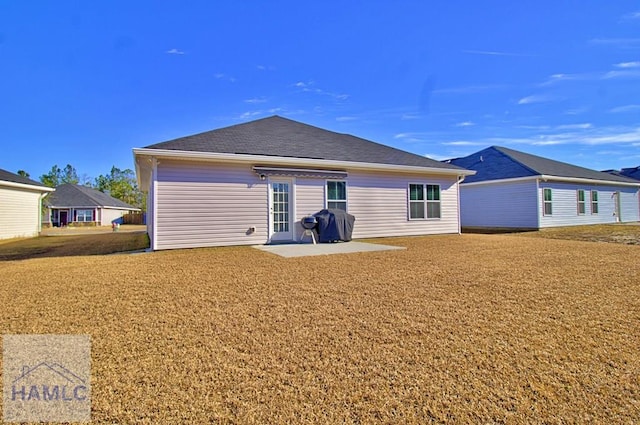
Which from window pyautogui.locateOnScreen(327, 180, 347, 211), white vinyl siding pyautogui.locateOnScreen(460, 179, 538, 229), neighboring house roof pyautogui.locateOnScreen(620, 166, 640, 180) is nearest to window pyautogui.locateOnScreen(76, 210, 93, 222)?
window pyautogui.locateOnScreen(327, 180, 347, 211)

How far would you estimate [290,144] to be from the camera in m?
10.5

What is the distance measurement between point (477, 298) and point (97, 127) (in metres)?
29.5

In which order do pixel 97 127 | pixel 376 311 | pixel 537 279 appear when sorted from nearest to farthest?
pixel 376 311
pixel 537 279
pixel 97 127

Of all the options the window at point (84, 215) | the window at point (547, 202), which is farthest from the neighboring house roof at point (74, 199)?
the window at point (547, 202)

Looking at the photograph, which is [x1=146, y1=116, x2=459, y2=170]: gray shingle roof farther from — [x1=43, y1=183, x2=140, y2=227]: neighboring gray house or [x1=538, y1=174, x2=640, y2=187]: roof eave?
[x1=43, y1=183, x2=140, y2=227]: neighboring gray house

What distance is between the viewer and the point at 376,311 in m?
3.37

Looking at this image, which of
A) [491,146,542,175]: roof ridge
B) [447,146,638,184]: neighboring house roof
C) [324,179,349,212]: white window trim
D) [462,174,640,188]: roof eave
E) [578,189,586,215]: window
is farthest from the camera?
[578,189,586,215]: window

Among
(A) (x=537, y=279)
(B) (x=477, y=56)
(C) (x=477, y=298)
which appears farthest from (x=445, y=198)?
(C) (x=477, y=298)

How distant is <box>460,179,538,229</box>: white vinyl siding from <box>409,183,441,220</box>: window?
7046 mm

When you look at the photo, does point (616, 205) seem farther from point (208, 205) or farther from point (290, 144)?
point (208, 205)

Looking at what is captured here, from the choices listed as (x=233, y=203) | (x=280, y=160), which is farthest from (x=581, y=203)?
(x=233, y=203)

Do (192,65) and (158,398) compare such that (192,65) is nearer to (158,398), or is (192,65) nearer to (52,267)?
(52,267)

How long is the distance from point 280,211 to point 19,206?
15.3m

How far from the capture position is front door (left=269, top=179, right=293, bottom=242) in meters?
9.34
